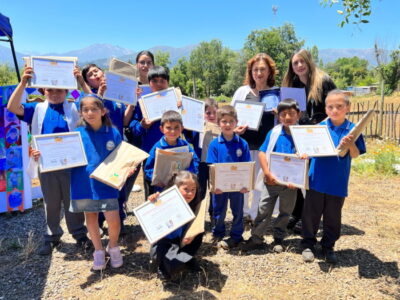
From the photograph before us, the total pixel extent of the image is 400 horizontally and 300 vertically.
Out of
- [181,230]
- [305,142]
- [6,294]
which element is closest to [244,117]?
[305,142]

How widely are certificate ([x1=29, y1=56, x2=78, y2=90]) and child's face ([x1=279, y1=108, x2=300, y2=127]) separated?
2362 mm

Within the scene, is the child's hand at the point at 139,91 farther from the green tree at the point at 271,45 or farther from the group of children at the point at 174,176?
the green tree at the point at 271,45

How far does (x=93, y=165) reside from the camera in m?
3.23

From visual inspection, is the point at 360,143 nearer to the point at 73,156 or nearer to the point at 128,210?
the point at 73,156

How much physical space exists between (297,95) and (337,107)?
0.76 m

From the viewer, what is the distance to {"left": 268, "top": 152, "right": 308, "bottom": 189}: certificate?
3368 millimetres

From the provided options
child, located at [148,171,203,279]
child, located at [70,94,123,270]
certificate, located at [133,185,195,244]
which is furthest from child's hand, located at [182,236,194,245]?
child, located at [70,94,123,270]

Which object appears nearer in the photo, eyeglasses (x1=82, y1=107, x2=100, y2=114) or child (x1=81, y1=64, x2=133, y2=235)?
eyeglasses (x1=82, y1=107, x2=100, y2=114)

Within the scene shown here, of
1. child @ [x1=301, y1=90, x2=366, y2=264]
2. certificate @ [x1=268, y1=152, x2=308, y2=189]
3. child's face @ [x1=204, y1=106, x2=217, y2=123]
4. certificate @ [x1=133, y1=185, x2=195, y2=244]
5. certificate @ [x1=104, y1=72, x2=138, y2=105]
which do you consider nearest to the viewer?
certificate @ [x1=133, y1=185, x2=195, y2=244]

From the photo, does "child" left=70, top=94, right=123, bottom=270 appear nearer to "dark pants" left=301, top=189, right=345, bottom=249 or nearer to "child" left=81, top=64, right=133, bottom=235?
"child" left=81, top=64, right=133, bottom=235

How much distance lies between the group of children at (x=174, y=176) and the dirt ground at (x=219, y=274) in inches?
6.2

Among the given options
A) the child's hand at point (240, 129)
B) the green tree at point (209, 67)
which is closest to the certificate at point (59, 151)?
the child's hand at point (240, 129)

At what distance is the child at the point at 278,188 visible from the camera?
142 inches

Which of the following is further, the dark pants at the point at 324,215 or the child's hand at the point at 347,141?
the dark pants at the point at 324,215
